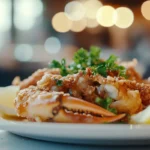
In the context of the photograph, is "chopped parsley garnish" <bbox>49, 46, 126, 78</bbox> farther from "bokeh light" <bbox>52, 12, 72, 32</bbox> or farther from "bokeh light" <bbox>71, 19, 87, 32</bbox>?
"bokeh light" <bbox>71, 19, 87, 32</bbox>

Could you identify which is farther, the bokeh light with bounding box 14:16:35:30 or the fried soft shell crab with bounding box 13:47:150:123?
the bokeh light with bounding box 14:16:35:30

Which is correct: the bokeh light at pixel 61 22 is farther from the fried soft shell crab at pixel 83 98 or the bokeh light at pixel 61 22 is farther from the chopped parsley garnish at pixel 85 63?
the fried soft shell crab at pixel 83 98

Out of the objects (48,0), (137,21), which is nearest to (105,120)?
(48,0)

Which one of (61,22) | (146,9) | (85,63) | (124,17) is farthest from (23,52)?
(85,63)

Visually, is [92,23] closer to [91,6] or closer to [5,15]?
[91,6]

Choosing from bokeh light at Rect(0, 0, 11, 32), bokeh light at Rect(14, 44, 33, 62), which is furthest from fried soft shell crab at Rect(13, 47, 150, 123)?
bokeh light at Rect(0, 0, 11, 32)

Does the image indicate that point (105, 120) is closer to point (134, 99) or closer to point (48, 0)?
point (134, 99)

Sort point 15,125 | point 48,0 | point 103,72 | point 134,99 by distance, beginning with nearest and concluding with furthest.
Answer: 1. point 15,125
2. point 134,99
3. point 103,72
4. point 48,0
